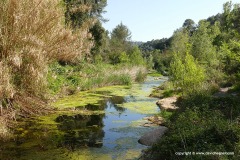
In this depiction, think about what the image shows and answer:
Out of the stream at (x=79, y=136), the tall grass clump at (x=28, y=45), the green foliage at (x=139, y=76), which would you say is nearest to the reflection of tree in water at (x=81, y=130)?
the stream at (x=79, y=136)

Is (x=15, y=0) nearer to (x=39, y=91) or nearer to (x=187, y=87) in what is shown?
(x=39, y=91)

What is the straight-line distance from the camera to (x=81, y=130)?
8.71 meters

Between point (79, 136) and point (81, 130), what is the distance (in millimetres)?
737

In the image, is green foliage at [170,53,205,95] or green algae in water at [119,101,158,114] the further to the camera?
green foliage at [170,53,205,95]

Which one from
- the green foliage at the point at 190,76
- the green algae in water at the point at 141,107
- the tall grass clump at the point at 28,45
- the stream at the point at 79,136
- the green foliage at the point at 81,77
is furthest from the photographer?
the green foliage at the point at 81,77

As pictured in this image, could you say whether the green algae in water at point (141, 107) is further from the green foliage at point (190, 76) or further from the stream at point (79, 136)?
the green foliage at point (190, 76)

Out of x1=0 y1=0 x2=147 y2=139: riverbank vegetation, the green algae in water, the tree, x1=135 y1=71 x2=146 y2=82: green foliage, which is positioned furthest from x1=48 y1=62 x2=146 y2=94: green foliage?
the tree

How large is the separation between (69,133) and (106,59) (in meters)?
34.7

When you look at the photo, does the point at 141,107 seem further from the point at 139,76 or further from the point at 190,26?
the point at 190,26

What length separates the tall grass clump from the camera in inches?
254

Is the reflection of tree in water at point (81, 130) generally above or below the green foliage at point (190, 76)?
below

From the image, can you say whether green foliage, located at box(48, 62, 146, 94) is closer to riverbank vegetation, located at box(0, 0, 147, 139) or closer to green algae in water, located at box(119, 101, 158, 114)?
green algae in water, located at box(119, 101, 158, 114)

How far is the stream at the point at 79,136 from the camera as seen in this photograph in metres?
6.35

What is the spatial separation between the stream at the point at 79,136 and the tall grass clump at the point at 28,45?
3.44 feet
